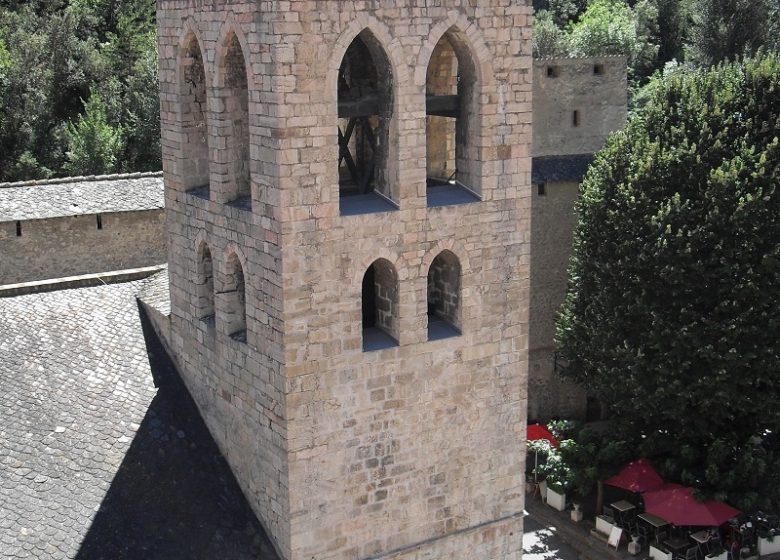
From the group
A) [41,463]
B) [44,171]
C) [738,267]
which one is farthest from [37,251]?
[44,171]

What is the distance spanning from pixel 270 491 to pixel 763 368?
15.0m

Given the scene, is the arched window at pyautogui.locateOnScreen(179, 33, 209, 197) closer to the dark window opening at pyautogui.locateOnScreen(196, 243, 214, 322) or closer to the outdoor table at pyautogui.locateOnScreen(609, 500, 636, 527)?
the dark window opening at pyautogui.locateOnScreen(196, 243, 214, 322)

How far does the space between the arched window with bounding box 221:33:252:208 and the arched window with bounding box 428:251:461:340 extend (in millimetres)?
2922

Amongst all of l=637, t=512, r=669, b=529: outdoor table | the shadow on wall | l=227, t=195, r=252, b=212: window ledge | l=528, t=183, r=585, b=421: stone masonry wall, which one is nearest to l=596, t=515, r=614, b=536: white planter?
l=637, t=512, r=669, b=529: outdoor table

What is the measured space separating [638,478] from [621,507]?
0.99 meters

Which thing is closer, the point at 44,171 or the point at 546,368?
the point at 546,368

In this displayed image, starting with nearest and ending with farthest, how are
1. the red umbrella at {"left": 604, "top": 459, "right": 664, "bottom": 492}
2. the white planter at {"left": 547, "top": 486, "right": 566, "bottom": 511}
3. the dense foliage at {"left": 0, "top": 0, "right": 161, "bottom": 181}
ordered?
1. the red umbrella at {"left": 604, "top": 459, "right": 664, "bottom": 492}
2. the white planter at {"left": 547, "top": 486, "right": 566, "bottom": 511}
3. the dense foliage at {"left": 0, "top": 0, "right": 161, "bottom": 181}

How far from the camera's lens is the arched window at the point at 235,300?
51.4ft

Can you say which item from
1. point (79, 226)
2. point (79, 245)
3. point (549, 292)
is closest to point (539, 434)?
point (549, 292)

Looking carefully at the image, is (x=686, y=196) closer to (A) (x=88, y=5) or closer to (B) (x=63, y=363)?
(B) (x=63, y=363)

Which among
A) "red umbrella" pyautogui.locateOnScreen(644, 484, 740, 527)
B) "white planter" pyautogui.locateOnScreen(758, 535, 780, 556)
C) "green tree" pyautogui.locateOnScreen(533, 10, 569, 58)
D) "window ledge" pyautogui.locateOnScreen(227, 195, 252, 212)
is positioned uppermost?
"green tree" pyautogui.locateOnScreen(533, 10, 569, 58)

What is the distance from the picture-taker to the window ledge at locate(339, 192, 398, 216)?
14.5 m

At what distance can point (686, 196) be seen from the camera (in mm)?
26766

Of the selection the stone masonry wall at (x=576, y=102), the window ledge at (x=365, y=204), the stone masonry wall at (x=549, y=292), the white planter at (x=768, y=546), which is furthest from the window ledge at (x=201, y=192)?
the stone masonry wall at (x=576, y=102)
